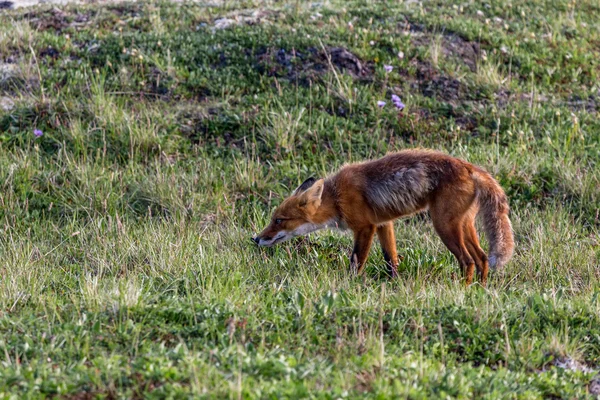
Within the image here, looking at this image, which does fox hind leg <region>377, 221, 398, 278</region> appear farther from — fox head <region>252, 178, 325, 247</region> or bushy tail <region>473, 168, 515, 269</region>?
bushy tail <region>473, 168, 515, 269</region>

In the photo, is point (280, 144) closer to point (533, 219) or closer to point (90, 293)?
point (533, 219)

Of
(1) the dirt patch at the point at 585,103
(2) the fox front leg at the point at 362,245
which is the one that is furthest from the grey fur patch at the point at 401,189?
(1) the dirt patch at the point at 585,103

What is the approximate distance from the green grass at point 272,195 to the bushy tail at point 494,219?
0.33 metres

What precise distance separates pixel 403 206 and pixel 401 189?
0.19 metres

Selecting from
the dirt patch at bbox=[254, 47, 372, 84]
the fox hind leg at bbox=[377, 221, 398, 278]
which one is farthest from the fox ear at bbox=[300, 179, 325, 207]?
the dirt patch at bbox=[254, 47, 372, 84]

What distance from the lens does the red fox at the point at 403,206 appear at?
687 cm

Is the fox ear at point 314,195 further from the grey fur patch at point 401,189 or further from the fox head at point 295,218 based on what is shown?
the grey fur patch at point 401,189

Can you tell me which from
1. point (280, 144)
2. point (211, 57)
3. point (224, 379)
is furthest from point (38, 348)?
point (211, 57)

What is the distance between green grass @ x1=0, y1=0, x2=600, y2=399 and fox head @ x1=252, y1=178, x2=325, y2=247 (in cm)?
22

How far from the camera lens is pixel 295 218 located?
7453mm

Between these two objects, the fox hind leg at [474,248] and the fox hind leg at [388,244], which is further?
the fox hind leg at [388,244]

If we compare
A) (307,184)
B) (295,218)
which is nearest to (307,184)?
(307,184)

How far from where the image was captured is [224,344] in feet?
15.5

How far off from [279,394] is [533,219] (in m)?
5.19
